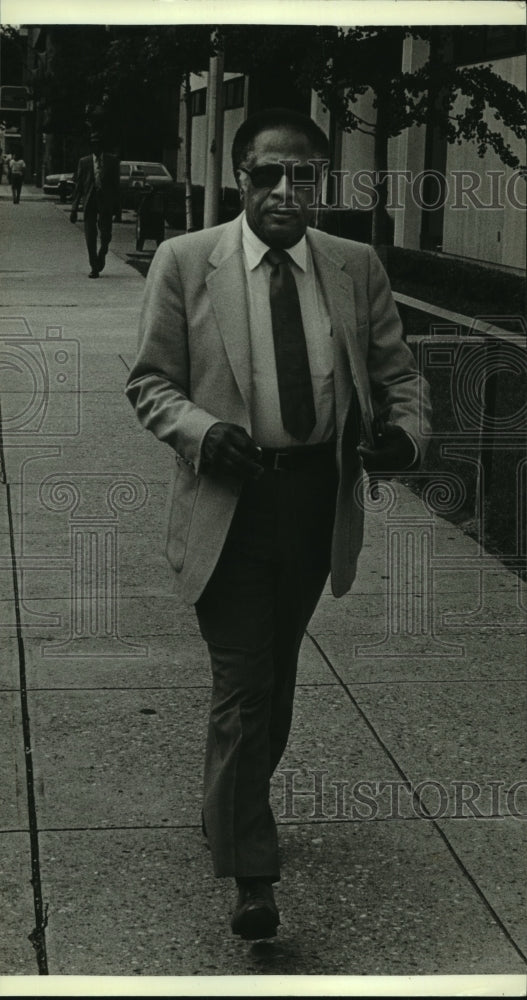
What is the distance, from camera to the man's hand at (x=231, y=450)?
3.52 metres

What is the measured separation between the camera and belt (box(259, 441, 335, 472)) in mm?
3734

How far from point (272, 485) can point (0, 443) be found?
20.5 feet

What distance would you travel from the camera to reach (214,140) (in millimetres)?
22578

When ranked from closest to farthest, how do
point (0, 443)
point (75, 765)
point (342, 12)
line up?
1. point (75, 765)
2. point (342, 12)
3. point (0, 443)

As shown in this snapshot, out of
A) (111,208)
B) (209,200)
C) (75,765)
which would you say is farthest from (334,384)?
(209,200)

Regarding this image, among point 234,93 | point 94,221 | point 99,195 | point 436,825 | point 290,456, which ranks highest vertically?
point 234,93

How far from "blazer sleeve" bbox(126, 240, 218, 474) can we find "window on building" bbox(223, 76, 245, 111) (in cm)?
3804

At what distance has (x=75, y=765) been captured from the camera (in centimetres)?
484

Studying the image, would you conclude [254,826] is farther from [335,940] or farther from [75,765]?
[75,765]
